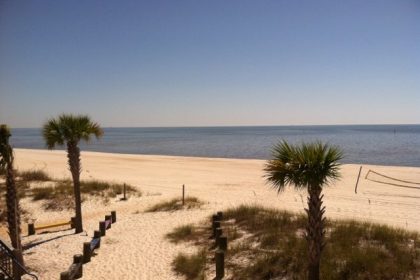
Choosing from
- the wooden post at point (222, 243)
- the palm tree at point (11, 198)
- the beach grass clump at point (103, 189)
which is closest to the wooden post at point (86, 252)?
the palm tree at point (11, 198)

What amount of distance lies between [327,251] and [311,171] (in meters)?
4.47

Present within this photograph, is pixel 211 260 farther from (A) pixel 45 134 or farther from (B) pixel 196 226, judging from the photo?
(A) pixel 45 134

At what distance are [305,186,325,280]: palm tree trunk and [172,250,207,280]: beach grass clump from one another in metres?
3.50

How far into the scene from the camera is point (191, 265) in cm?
1084

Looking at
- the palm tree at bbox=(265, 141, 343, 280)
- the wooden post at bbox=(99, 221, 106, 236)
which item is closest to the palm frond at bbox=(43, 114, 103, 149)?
the wooden post at bbox=(99, 221, 106, 236)

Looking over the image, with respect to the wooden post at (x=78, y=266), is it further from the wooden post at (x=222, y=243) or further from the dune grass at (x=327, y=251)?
the wooden post at (x=222, y=243)

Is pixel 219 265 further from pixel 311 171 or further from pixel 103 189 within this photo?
pixel 103 189

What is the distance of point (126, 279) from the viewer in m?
10.3

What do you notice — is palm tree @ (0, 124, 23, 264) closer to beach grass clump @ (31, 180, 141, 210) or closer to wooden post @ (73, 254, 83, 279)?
wooden post @ (73, 254, 83, 279)

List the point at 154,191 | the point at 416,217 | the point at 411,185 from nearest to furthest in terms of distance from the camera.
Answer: the point at 416,217, the point at 154,191, the point at 411,185

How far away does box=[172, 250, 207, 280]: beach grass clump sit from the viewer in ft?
34.1

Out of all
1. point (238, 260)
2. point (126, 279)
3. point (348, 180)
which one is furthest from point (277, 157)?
point (348, 180)

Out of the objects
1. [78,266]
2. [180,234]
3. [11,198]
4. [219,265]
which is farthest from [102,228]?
[219,265]

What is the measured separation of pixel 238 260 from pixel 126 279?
129 inches
